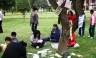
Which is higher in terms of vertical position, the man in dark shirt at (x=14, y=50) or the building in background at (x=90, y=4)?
the man in dark shirt at (x=14, y=50)

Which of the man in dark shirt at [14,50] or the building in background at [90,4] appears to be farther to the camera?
the building in background at [90,4]

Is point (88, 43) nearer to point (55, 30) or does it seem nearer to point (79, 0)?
point (55, 30)

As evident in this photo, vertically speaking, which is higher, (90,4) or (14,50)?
(14,50)

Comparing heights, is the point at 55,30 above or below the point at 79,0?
below

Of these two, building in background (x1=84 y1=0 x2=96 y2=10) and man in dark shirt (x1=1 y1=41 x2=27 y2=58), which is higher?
man in dark shirt (x1=1 y1=41 x2=27 y2=58)

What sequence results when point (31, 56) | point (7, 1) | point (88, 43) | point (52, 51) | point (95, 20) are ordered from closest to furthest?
point (31, 56)
point (52, 51)
point (88, 43)
point (95, 20)
point (7, 1)

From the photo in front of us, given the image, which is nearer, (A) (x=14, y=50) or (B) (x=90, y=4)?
(A) (x=14, y=50)

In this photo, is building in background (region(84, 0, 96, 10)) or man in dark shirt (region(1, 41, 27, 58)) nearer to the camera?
man in dark shirt (region(1, 41, 27, 58))

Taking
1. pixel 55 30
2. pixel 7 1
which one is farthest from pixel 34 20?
pixel 7 1

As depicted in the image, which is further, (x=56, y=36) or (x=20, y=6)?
(x=20, y=6)

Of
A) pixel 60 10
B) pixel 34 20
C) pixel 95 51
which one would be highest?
pixel 60 10

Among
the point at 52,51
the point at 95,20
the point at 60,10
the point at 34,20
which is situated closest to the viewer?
the point at 60,10

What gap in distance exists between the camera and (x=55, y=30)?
11383 millimetres

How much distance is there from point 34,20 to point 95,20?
3223 mm
